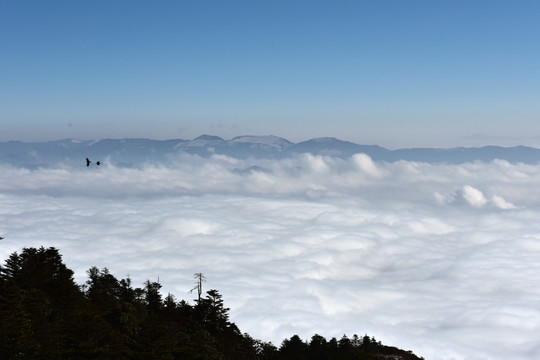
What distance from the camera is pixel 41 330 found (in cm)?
3466

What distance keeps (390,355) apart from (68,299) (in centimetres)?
6997

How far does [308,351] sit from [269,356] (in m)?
8.03

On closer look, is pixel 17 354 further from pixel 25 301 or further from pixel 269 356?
pixel 269 356

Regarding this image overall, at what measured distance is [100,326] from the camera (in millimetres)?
34062

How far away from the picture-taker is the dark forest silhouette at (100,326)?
102 feet

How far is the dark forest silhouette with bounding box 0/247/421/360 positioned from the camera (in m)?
31.2

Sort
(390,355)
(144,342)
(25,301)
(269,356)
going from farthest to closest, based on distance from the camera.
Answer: (390,355) < (269,356) < (25,301) < (144,342)

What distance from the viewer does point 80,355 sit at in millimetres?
30578

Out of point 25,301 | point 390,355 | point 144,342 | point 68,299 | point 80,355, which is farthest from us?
point 390,355

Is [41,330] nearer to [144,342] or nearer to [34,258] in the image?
[144,342]

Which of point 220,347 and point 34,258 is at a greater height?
point 34,258

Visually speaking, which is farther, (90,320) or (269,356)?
(269,356)

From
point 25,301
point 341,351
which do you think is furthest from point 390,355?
point 25,301

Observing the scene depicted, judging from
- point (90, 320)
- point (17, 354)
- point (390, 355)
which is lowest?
point (390, 355)
